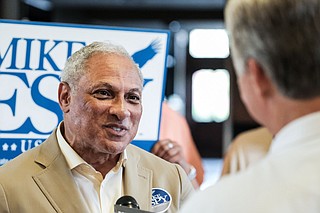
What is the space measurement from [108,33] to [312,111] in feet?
4.90

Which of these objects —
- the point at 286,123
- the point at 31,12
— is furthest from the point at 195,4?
the point at 286,123

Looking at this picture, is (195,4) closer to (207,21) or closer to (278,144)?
(207,21)

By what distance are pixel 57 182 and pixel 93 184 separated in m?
0.11

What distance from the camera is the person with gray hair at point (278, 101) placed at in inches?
40.8

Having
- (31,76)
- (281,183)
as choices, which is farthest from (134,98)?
(281,183)

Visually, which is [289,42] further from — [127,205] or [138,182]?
[138,182]

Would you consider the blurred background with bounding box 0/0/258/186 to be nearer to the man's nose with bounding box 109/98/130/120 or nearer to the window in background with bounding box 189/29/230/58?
the window in background with bounding box 189/29/230/58

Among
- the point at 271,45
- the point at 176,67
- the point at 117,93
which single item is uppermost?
the point at 271,45

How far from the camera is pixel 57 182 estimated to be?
6.50ft

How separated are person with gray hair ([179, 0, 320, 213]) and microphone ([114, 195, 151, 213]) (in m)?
0.64

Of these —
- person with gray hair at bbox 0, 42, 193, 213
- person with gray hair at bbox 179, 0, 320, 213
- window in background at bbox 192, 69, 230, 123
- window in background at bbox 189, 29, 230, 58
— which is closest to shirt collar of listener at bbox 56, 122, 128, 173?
person with gray hair at bbox 0, 42, 193, 213

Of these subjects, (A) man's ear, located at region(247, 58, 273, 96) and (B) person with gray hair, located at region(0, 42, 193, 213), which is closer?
(A) man's ear, located at region(247, 58, 273, 96)

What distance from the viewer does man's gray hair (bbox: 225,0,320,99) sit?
111 cm

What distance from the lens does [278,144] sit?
1.14 m
